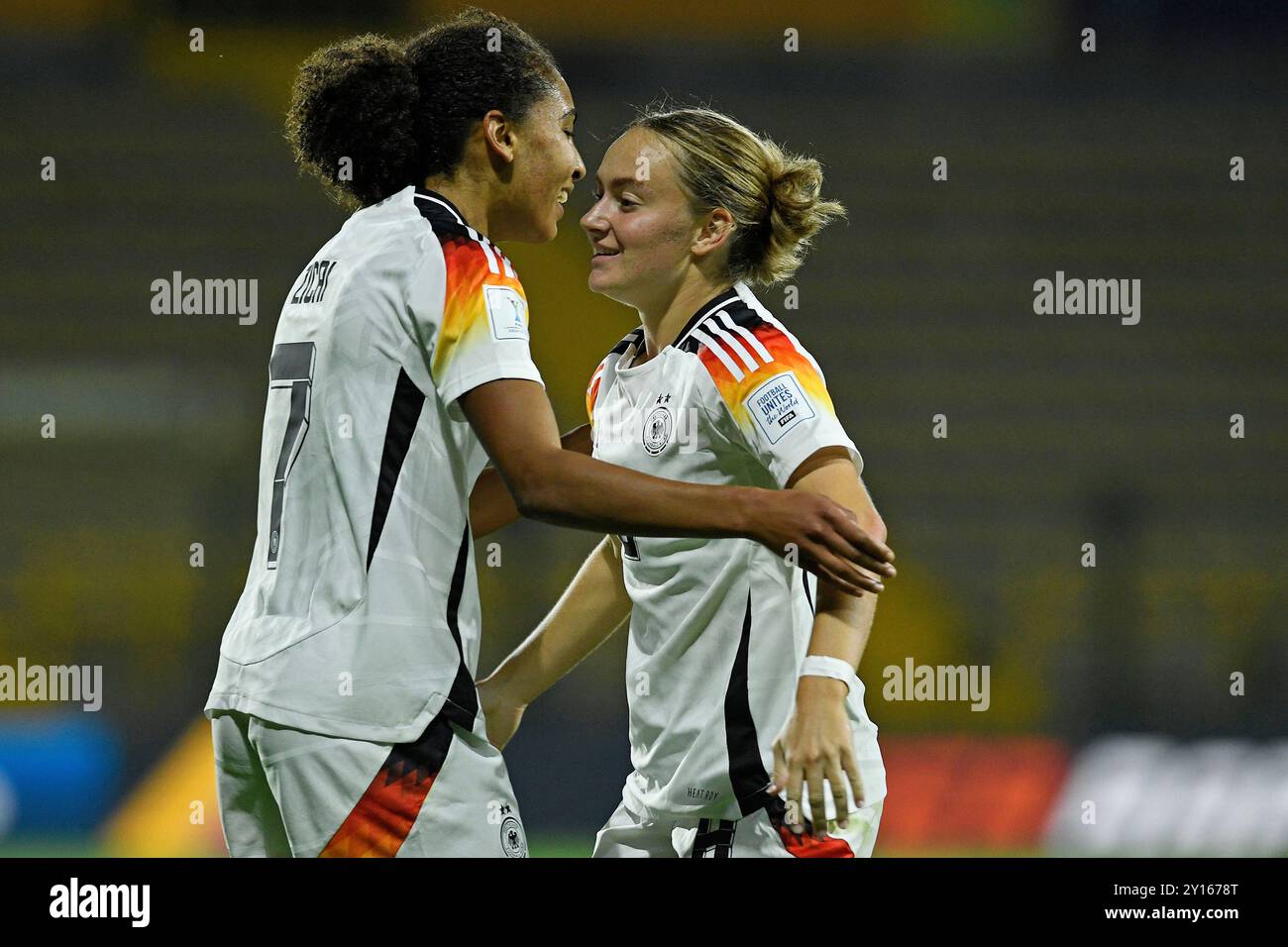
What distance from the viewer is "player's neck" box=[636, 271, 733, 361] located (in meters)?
3.16

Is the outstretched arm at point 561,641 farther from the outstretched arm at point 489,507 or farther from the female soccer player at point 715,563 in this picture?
the outstretched arm at point 489,507

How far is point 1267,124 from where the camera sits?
9523 mm

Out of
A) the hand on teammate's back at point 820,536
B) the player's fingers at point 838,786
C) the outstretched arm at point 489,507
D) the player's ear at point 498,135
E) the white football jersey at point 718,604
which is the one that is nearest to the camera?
the hand on teammate's back at point 820,536

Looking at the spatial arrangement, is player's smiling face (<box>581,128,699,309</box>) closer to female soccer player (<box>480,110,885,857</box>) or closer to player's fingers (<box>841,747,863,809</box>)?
female soccer player (<box>480,110,885,857</box>)

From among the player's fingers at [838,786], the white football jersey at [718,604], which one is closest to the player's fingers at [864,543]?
the player's fingers at [838,786]

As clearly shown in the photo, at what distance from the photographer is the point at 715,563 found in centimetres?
287

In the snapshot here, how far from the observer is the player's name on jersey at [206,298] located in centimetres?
848

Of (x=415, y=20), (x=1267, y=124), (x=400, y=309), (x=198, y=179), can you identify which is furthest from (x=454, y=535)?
(x=1267, y=124)

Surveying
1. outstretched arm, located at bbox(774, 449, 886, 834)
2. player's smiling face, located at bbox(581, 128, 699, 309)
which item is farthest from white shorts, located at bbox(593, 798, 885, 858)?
player's smiling face, located at bbox(581, 128, 699, 309)

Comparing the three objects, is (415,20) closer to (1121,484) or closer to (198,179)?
(198,179)

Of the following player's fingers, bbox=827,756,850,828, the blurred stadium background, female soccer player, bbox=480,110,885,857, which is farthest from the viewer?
the blurred stadium background

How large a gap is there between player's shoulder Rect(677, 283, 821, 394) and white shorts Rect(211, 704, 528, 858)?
0.88 meters

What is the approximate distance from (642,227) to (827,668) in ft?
3.77

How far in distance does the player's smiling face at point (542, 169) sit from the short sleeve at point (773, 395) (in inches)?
16.5
